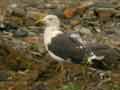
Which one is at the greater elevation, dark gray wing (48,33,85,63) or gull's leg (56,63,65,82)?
dark gray wing (48,33,85,63)

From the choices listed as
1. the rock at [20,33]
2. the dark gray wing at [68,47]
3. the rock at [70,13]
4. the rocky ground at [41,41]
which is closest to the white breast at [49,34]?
the dark gray wing at [68,47]

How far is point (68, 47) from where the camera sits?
1043 centimetres

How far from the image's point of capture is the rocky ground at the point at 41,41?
10.4 meters

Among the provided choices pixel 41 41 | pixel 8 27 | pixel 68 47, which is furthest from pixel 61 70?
pixel 8 27

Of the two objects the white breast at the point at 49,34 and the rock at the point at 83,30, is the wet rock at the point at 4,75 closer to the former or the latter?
the white breast at the point at 49,34

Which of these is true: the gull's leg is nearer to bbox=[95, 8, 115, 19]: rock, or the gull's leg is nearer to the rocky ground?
the rocky ground

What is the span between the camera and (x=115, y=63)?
1101 centimetres

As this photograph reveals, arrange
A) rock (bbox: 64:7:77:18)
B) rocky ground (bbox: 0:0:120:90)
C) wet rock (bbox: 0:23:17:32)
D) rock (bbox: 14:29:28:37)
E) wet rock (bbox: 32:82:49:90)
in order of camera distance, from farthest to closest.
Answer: rock (bbox: 64:7:77:18) < wet rock (bbox: 0:23:17:32) < rock (bbox: 14:29:28:37) < rocky ground (bbox: 0:0:120:90) < wet rock (bbox: 32:82:49:90)

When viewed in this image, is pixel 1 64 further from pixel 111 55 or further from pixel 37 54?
pixel 111 55

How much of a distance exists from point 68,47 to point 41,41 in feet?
9.36

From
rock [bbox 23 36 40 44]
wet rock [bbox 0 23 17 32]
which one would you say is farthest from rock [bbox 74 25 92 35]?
wet rock [bbox 0 23 17 32]

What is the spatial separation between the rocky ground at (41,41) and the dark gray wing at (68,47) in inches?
11.2

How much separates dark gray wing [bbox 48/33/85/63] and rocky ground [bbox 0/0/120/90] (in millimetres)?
284

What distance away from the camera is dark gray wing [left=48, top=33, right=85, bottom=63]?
1023cm
